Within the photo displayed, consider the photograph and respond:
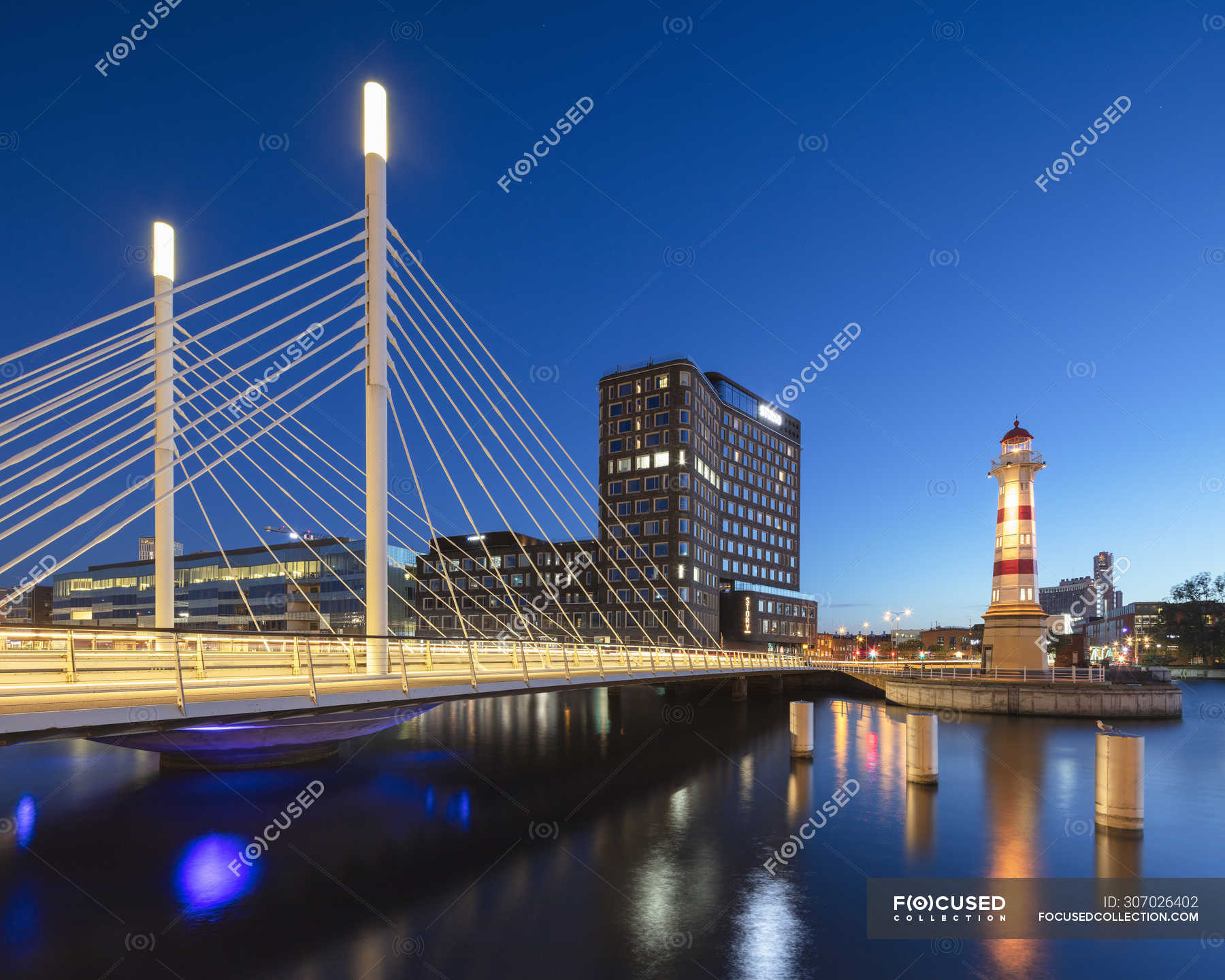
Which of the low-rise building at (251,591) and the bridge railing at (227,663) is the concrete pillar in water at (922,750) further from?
the low-rise building at (251,591)

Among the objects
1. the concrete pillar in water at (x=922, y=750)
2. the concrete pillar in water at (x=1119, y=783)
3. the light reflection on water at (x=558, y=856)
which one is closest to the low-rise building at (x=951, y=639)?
the light reflection on water at (x=558, y=856)

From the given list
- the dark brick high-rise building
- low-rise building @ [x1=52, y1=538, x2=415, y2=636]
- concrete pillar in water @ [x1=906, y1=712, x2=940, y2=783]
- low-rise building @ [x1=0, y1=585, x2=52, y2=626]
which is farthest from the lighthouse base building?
low-rise building @ [x1=0, y1=585, x2=52, y2=626]

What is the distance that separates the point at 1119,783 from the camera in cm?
1881

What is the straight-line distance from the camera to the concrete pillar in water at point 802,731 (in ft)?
98.7

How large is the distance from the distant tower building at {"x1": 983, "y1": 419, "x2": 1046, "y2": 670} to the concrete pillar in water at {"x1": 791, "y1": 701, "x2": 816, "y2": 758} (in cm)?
1915

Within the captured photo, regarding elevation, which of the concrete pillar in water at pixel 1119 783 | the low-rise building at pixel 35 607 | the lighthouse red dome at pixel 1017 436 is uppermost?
the lighthouse red dome at pixel 1017 436

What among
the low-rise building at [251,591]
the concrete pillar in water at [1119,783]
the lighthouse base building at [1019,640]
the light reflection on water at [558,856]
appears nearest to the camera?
the light reflection on water at [558,856]

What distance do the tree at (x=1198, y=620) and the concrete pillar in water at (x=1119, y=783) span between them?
10577cm

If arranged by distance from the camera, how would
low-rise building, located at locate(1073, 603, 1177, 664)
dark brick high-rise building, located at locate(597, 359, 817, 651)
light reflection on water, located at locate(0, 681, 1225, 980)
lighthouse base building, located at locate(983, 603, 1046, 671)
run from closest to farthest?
light reflection on water, located at locate(0, 681, 1225, 980) → lighthouse base building, located at locate(983, 603, 1046, 671) → dark brick high-rise building, located at locate(597, 359, 817, 651) → low-rise building, located at locate(1073, 603, 1177, 664)

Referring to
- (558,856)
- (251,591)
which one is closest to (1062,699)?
(558,856)

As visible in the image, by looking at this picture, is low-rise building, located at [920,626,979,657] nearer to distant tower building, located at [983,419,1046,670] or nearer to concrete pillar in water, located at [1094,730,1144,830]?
distant tower building, located at [983,419,1046,670]

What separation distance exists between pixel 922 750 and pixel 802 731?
603 centimetres

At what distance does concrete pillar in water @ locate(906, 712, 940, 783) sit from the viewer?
2464 cm

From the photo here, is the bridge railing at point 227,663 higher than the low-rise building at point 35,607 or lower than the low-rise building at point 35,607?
higher
